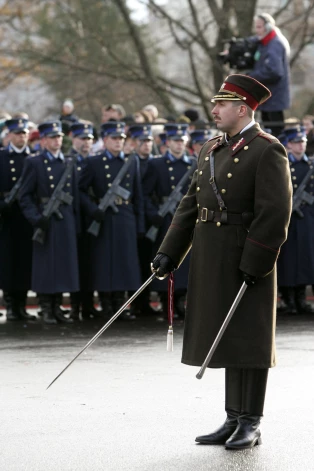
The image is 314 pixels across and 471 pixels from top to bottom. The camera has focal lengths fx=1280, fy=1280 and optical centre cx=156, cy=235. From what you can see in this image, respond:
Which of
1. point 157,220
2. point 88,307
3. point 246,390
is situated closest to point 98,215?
point 157,220

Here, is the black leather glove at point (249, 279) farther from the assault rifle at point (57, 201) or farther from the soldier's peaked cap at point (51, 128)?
the soldier's peaked cap at point (51, 128)

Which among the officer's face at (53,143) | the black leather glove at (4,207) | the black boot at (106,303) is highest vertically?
the officer's face at (53,143)

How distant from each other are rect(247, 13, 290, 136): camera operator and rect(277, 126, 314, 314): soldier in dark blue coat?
0.92 meters

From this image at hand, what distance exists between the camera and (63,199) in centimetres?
1328

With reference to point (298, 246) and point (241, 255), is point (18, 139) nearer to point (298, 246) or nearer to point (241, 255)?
point (298, 246)

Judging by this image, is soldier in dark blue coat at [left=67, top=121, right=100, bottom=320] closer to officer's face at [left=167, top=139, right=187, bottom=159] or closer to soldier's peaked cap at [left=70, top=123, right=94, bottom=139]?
soldier's peaked cap at [left=70, top=123, right=94, bottom=139]

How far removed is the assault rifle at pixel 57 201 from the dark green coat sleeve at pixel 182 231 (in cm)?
608

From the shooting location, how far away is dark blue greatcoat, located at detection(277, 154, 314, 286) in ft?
47.8

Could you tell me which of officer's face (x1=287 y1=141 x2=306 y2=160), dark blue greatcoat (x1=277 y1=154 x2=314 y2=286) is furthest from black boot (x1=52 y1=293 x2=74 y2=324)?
officer's face (x1=287 y1=141 x2=306 y2=160)

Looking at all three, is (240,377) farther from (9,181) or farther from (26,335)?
(9,181)

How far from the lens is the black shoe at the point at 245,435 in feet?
22.0

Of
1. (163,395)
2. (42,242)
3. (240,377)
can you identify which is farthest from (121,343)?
(240,377)

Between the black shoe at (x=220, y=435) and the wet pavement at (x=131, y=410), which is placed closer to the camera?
the wet pavement at (x=131, y=410)

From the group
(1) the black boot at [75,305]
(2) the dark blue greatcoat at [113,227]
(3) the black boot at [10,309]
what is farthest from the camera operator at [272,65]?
(3) the black boot at [10,309]
